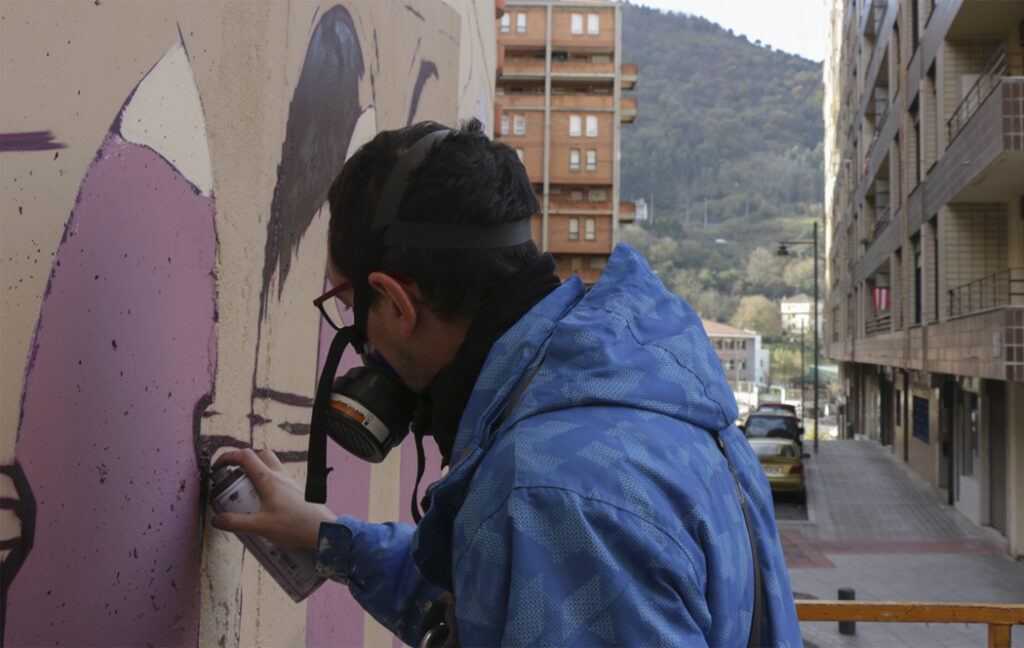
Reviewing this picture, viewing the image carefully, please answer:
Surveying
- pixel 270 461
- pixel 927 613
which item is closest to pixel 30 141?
pixel 270 461

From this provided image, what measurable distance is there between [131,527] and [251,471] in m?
0.32

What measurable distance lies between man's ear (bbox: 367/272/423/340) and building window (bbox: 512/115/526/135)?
1872 inches

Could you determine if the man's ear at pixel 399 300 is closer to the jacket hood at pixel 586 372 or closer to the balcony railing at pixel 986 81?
the jacket hood at pixel 586 372

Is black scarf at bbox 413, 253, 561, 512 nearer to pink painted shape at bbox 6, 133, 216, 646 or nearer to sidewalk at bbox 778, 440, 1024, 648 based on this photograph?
pink painted shape at bbox 6, 133, 216, 646

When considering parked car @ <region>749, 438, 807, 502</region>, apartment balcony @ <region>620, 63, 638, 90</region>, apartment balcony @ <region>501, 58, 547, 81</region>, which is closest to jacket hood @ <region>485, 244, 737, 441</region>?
parked car @ <region>749, 438, 807, 502</region>

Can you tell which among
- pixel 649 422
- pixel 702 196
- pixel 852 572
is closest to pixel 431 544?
pixel 649 422

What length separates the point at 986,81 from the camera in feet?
50.7

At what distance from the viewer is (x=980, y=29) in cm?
1573

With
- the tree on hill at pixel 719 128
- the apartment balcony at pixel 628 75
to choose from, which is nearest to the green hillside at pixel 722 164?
the tree on hill at pixel 719 128

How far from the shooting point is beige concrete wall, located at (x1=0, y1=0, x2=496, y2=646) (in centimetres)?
127

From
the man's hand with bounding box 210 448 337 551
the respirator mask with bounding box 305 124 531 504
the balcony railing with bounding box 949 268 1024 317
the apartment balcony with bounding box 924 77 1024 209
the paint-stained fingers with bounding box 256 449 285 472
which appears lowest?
the man's hand with bounding box 210 448 337 551

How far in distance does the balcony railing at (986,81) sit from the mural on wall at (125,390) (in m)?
14.9

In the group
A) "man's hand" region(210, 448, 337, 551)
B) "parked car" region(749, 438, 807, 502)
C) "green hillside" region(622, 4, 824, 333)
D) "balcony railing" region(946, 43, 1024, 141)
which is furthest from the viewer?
"green hillside" region(622, 4, 824, 333)

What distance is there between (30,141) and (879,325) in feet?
100
